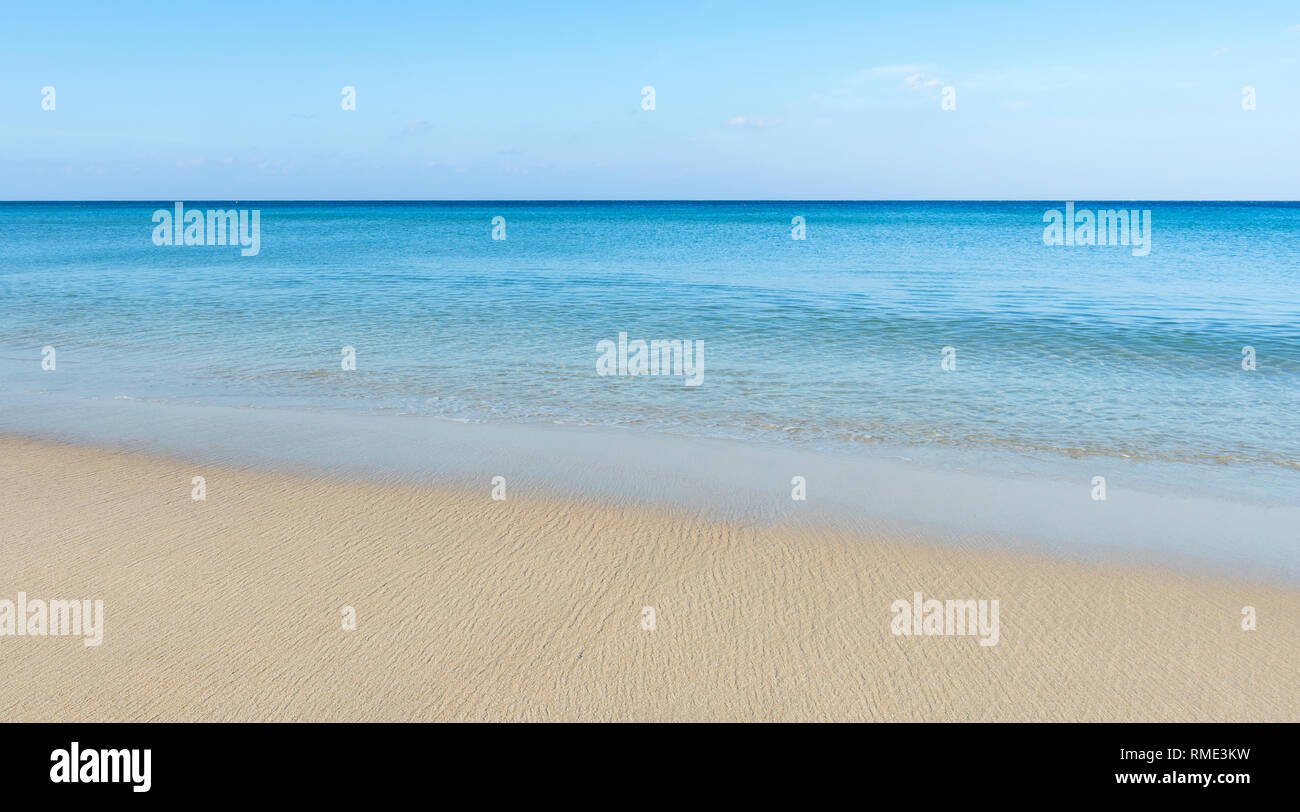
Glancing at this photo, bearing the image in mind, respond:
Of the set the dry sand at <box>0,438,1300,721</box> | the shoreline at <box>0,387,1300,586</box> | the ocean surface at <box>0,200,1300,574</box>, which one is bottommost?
the dry sand at <box>0,438,1300,721</box>

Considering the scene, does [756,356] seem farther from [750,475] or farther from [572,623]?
[572,623]

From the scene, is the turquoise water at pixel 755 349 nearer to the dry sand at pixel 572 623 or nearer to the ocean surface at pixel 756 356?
the ocean surface at pixel 756 356

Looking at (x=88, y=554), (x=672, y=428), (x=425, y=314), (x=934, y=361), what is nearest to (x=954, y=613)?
(x=672, y=428)

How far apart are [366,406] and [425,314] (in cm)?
816

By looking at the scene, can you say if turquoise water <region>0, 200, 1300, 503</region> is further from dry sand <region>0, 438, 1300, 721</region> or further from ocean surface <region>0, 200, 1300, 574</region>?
dry sand <region>0, 438, 1300, 721</region>

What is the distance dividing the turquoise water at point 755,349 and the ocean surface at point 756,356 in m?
0.06

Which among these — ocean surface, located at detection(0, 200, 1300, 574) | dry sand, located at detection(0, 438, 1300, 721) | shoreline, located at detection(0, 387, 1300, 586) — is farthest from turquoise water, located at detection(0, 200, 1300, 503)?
dry sand, located at detection(0, 438, 1300, 721)

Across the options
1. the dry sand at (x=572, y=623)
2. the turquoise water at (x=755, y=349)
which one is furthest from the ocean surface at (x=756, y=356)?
the dry sand at (x=572, y=623)

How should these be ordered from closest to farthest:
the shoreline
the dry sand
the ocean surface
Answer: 1. the dry sand
2. the shoreline
3. the ocean surface

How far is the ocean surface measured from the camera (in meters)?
8.25

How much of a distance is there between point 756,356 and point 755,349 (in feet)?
2.12

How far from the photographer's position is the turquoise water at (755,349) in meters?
8.56

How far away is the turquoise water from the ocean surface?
2.3 inches
